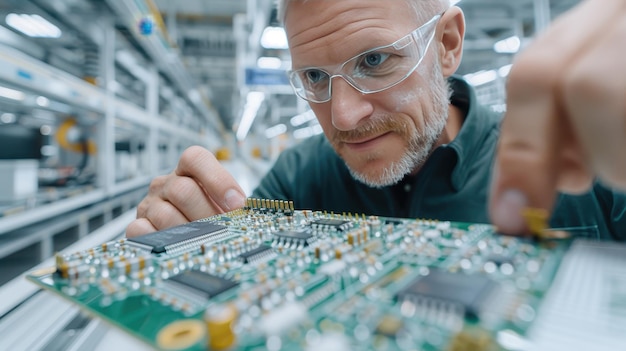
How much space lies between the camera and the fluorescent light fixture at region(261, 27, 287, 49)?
149 inches

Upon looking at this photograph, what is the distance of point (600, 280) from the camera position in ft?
1.64

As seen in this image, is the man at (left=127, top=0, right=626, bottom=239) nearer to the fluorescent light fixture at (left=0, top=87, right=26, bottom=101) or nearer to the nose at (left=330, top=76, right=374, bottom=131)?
the nose at (left=330, top=76, right=374, bottom=131)

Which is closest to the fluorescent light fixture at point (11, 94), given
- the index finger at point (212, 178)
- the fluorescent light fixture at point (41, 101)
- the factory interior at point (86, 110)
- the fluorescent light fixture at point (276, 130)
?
the factory interior at point (86, 110)

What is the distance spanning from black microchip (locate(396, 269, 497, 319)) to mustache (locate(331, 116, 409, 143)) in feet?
2.40

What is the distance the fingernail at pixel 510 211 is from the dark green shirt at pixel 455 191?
486 millimetres

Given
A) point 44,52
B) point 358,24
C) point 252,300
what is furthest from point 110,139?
point 252,300

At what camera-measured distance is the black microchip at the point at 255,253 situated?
0.68 meters

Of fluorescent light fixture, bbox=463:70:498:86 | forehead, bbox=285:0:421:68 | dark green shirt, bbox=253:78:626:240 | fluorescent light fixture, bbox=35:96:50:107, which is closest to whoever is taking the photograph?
forehead, bbox=285:0:421:68

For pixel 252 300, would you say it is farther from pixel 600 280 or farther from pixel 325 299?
pixel 600 280

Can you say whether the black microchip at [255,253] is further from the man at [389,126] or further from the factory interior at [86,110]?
the man at [389,126]

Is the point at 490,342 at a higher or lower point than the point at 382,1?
lower

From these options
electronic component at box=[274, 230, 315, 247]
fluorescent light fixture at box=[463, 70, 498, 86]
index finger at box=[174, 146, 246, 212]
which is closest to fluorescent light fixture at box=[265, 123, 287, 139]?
fluorescent light fixture at box=[463, 70, 498, 86]

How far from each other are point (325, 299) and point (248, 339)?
0.14 meters

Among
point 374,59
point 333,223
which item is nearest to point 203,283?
point 333,223
